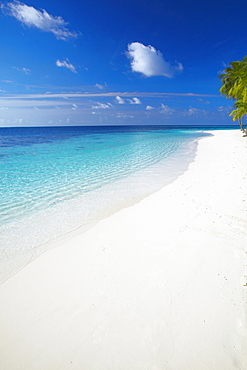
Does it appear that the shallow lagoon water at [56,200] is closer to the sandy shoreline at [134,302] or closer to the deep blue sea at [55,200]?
the deep blue sea at [55,200]

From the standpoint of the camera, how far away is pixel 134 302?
2775 mm

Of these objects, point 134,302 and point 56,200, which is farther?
point 56,200

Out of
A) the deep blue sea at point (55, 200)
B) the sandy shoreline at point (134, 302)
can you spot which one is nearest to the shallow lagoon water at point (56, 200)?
the deep blue sea at point (55, 200)

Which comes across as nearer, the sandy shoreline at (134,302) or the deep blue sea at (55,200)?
the sandy shoreline at (134,302)

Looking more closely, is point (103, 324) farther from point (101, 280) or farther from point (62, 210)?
point (62, 210)

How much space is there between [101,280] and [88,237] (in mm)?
1519

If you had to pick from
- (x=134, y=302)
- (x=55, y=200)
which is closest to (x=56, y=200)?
(x=55, y=200)

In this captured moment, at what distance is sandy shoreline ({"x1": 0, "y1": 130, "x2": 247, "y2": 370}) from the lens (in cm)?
214

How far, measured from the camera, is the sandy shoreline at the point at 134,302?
7.04ft

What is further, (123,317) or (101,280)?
(101,280)

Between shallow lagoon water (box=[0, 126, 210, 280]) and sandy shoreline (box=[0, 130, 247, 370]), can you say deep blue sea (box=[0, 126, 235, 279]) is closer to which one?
shallow lagoon water (box=[0, 126, 210, 280])

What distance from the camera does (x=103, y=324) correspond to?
2475 millimetres

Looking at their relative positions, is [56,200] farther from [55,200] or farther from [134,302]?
[134,302]

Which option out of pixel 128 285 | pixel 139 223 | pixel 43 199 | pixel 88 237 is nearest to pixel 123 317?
pixel 128 285
